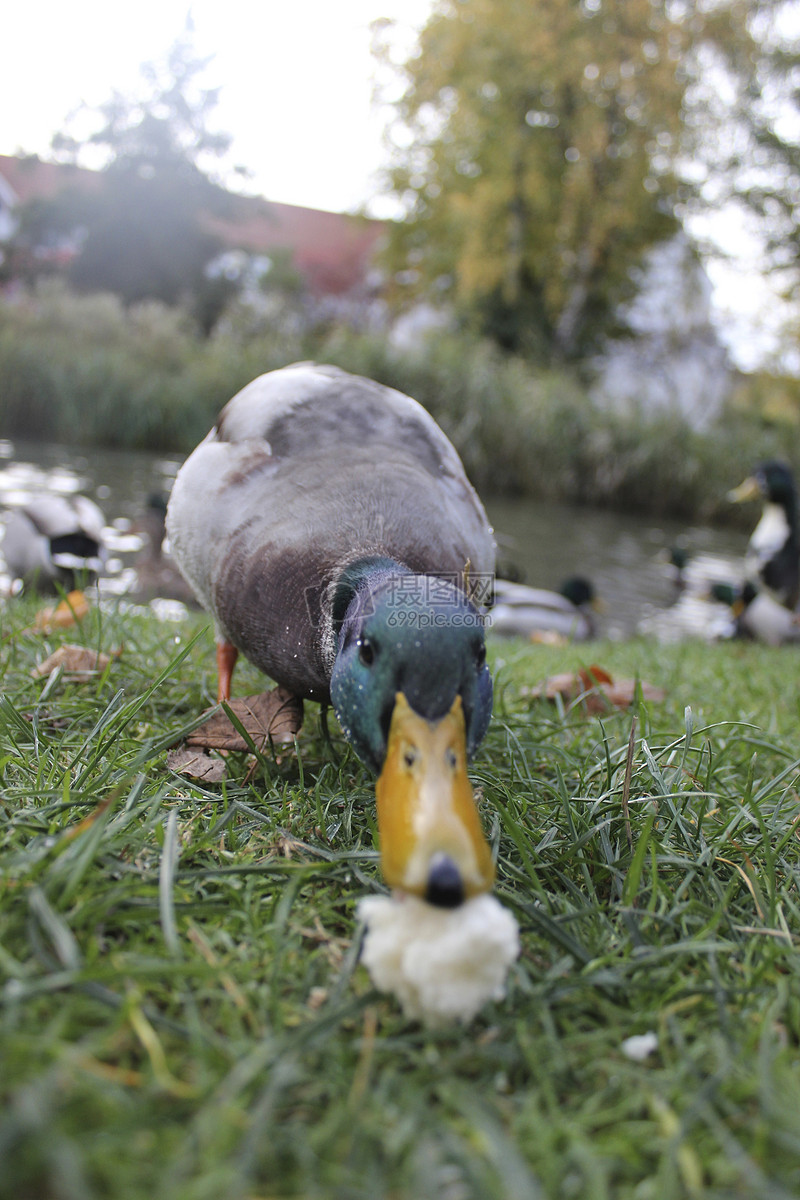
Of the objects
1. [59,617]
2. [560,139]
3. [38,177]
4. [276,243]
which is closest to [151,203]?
[276,243]

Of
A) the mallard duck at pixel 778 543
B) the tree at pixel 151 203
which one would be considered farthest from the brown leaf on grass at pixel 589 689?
the tree at pixel 151 203

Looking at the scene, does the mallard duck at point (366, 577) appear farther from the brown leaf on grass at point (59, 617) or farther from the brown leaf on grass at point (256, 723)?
the brown leaf on grass at point (59, 617)

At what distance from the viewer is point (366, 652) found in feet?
4.17

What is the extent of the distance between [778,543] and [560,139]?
683 inches

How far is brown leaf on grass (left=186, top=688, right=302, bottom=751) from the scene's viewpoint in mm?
1703

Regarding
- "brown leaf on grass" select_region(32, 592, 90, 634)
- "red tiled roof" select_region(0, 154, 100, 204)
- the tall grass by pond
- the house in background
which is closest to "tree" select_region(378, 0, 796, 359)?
the house in background

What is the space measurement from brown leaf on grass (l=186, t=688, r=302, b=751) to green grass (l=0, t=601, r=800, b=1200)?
0.23 ft

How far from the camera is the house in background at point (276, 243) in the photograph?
87.7 feet

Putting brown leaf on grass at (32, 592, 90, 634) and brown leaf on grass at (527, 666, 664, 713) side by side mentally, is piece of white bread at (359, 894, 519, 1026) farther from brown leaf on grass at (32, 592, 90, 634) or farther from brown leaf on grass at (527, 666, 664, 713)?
brown leaf on grass at (32, 592, 90, 634)

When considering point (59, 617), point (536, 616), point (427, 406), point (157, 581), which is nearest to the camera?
point (59, 617)

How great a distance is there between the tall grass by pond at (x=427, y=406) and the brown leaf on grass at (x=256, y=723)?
35.4ft

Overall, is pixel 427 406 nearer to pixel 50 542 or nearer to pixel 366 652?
pixel 50 542

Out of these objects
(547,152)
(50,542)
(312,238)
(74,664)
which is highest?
(547,152)

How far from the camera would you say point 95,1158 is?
730 mm
